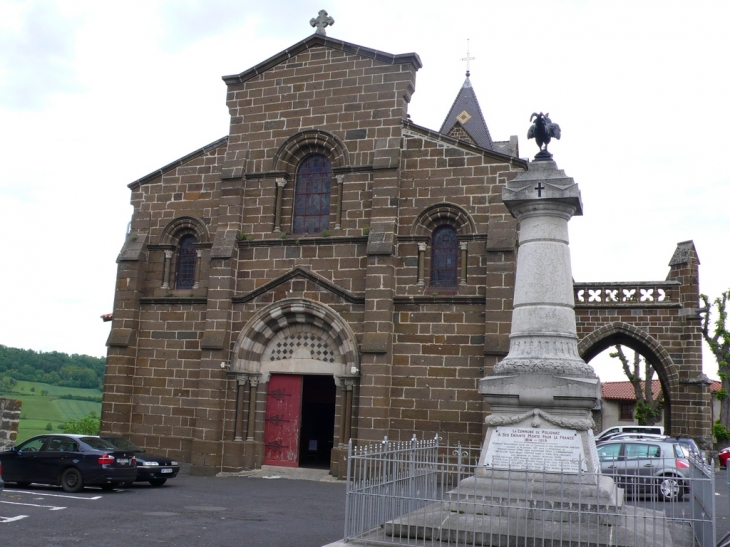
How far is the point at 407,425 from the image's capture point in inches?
689

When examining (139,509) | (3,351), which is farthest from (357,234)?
(3,351)

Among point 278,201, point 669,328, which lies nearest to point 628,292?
point 669,328

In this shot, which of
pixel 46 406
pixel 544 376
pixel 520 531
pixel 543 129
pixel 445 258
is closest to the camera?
pixel 520 531

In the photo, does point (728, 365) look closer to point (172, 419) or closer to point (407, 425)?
point (407, 425)

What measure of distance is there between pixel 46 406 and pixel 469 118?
33084mm

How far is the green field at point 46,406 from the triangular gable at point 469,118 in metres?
28.7

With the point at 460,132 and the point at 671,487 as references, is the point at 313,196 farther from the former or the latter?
the point at 460,132

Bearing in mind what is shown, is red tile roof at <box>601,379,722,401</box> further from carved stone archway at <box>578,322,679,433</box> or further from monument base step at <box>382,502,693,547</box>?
monument base step at <box>382,502,693,547</box>

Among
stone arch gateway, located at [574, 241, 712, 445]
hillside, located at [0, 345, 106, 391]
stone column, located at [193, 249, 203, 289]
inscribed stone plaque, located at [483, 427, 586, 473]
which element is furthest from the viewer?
hillside, located at [0, 345, 106, 391]

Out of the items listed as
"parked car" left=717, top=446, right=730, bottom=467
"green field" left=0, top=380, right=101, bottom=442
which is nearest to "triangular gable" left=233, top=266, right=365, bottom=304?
"parked car" left=717, top=446, right=730, bottom=467

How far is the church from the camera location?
693 inches

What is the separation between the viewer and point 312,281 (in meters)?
18.7

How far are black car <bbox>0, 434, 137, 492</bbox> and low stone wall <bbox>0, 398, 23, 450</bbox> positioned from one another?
3.09 metres

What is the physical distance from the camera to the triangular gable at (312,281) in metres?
18.2
